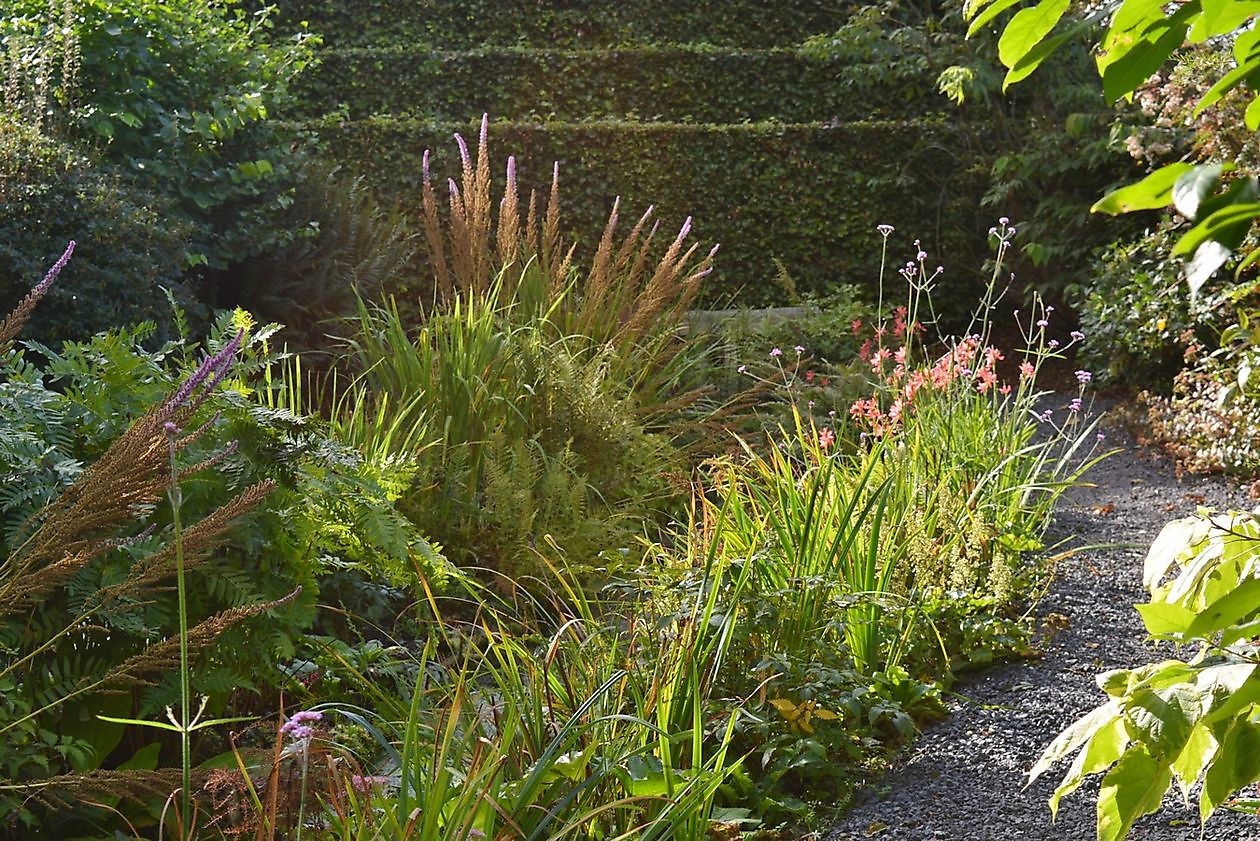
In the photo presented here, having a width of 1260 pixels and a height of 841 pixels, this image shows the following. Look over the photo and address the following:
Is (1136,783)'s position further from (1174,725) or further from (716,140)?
(716,140)

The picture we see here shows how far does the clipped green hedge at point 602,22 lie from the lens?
12.6 m

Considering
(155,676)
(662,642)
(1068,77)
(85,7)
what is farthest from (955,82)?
(155,676)

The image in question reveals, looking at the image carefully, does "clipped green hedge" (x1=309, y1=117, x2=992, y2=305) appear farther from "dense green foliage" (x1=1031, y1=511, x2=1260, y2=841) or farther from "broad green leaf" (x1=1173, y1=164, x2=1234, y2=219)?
"broad green leaf" (x1=1173, y1=164, x2=1234, y2=219)

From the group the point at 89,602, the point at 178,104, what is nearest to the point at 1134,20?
the point at 89,602

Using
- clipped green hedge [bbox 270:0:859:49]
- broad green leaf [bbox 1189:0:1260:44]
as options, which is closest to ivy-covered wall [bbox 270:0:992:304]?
clipped green hedge [bbox 270:0:859:49]

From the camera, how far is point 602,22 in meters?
A: 12.9

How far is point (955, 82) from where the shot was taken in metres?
7.75

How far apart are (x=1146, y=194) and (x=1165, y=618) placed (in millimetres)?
602

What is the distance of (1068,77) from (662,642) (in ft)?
23.9

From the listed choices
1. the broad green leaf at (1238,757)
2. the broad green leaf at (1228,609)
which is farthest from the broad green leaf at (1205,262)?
the broad green leaf at (1238,757)

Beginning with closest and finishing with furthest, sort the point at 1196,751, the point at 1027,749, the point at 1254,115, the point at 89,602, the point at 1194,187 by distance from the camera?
1. the point at 1194,187
2. the point at 1254,115
3. the point at 1196,751
4. the point at 89,602
5. the point at 1027,749

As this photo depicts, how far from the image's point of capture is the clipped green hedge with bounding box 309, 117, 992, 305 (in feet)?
29.3

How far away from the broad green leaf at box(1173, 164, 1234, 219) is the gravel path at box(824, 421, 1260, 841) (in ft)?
6.32

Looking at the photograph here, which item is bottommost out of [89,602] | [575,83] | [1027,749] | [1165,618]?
[1027,749]
